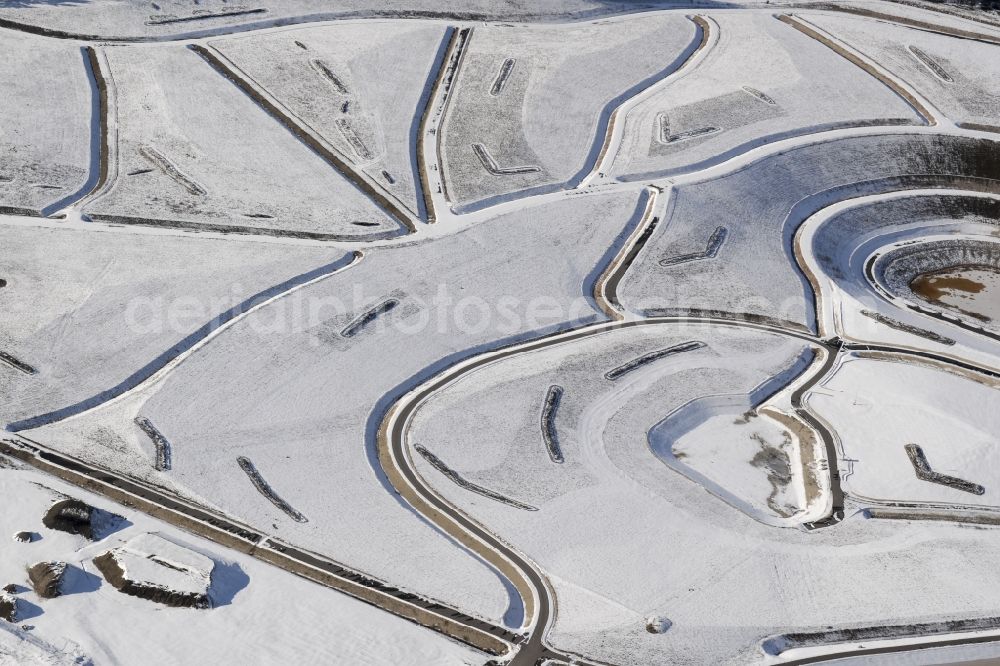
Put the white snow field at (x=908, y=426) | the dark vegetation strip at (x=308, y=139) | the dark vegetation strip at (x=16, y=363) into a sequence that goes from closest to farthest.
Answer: the white snow field at (x=908, y=426) → the dark vegetation strip at (x=16, y=363) → the dark vegetation strip at (x=308, y=139)

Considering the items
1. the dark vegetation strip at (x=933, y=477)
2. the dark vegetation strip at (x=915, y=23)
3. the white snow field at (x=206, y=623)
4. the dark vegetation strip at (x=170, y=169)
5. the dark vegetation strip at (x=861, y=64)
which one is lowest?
the white snow field at (x=206, y=623)

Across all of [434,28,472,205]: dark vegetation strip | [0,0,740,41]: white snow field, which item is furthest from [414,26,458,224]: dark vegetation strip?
[0,0,740,41]: white snow field

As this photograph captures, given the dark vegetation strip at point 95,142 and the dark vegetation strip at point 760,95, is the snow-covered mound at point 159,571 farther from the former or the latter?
the dark vegetation strip at point 760,95

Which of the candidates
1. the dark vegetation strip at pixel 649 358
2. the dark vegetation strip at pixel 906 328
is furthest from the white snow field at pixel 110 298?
the dark vegetation strip at pixel 906 328

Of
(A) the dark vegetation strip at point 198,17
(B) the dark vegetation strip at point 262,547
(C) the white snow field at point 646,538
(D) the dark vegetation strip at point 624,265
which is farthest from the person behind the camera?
(A) the dark vegetation strip at point 198,17

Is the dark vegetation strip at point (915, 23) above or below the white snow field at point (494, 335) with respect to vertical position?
above

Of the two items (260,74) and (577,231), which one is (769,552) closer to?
(577,231)

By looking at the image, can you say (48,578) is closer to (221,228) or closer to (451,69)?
(221,228)

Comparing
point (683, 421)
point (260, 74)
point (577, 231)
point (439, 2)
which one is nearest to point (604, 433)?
point (683, 421)

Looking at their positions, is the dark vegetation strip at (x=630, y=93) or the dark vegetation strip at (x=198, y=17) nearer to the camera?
the dark vegetation strip at (x=630, y=93)
